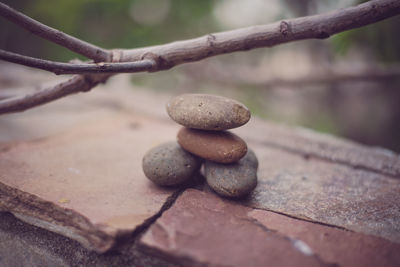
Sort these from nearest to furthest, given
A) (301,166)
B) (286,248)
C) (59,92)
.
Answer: (286,248), (59,92), (301,166)

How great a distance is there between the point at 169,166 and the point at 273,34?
775 mm

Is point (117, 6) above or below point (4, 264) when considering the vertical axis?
above

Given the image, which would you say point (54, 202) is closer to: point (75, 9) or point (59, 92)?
point (59, 92)

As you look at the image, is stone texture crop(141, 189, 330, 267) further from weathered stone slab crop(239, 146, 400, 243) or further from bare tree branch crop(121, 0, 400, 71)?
bare tree branch crop(121, 0, 400, 71)

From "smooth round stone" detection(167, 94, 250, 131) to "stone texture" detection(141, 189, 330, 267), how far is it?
0.38 m

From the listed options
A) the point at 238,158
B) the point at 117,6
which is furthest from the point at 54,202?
the point at 117,6

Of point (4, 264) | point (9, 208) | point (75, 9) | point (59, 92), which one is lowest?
point (4, 264)

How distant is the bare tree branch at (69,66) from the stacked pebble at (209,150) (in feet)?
1.03

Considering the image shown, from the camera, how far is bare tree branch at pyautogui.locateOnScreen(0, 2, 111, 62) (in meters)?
1.06

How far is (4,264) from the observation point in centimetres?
144

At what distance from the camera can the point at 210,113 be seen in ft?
4.24

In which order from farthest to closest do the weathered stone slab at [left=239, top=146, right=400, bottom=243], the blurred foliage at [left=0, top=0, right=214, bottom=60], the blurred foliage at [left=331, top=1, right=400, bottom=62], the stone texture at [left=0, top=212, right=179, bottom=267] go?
the blurred foliage at [left=0, top=0, right=214, bottom=60] < the blurred foliage at [left=331, top=1, right=400, bottom=62] < the weathered stone slab at [left=239, top=146, right=400, bottom=243] < the stone texture at [left=0, top=212, right=179, bottom=267]

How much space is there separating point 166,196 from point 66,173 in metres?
0.61

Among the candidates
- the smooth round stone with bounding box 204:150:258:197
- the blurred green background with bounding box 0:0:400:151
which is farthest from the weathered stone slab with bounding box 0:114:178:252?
the blurred green background with bounding box 0:0:400:151
